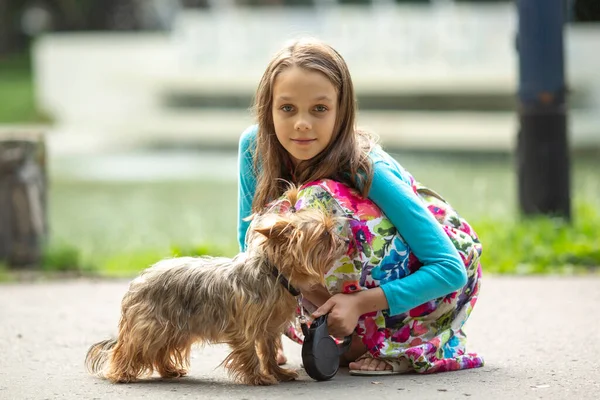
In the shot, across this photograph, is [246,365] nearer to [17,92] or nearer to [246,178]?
[246,178]

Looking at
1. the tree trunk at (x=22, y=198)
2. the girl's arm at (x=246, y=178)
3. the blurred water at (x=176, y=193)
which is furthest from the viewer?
the blurred water at (x=176, y=193)

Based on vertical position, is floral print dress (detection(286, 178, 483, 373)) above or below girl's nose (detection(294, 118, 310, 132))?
below

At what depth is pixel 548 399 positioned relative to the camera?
3.72 m

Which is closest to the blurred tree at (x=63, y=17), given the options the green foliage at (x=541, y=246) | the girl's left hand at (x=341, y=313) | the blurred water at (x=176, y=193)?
the blurred water at (x=176, y=193)

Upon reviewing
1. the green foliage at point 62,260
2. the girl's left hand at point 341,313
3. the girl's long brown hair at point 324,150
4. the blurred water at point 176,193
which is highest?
the girl's long brown hair at point 324,150

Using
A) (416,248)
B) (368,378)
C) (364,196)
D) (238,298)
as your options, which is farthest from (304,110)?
(368,378)

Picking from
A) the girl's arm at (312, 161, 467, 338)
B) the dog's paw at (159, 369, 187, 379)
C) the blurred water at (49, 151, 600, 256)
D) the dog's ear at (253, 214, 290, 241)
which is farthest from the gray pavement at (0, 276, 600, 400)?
the blurred water at (49, 151, 600, 256)

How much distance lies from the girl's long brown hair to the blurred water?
375 cm

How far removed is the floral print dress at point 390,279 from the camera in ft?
13.3

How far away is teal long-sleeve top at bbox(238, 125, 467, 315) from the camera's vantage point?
13.2ft

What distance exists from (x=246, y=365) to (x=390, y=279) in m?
0.65

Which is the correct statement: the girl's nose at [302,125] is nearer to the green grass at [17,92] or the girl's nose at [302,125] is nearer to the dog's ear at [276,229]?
the dog's ear at [276,229]

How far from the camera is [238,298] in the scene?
3.82m

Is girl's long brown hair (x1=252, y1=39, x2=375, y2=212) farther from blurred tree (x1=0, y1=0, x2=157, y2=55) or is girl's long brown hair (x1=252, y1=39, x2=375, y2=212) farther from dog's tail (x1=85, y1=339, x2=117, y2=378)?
blurred tree (x1=0, y1=0, x2=157, y2=55)
